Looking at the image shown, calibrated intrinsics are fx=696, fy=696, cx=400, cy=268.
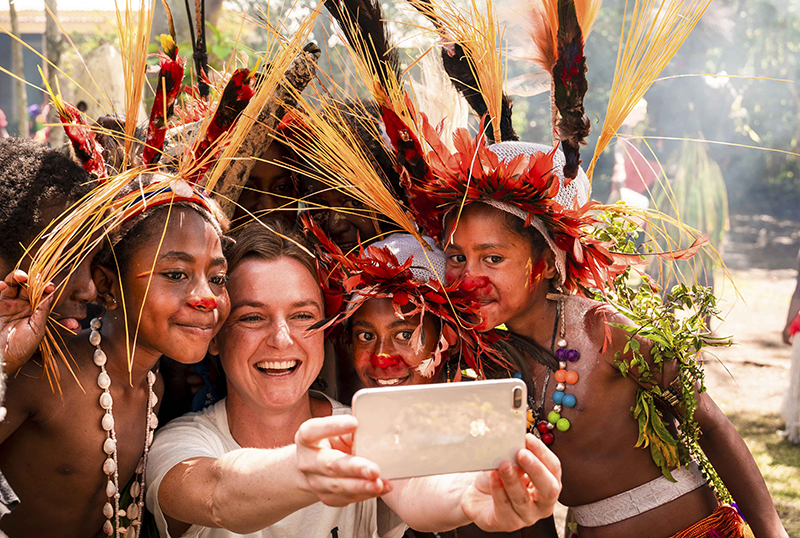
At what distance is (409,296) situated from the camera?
2234 mm

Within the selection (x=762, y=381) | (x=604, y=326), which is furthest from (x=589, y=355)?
(x=762, y=381)

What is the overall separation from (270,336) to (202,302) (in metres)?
0.29

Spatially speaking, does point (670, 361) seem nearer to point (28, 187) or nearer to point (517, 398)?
point (517, 398)

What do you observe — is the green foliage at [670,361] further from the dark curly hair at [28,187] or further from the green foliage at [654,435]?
the dark curly hair at [28,187]

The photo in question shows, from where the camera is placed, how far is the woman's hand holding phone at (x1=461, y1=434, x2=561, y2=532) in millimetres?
1427

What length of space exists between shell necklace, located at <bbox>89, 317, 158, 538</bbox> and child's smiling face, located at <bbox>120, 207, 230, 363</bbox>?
0.47ft

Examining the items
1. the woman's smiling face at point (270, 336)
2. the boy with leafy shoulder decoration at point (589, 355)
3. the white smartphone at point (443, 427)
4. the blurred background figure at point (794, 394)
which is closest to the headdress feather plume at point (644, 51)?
the boy with leafy shoulder decoration at point (589, 355)

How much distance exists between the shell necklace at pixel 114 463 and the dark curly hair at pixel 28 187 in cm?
34

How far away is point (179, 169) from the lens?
2094 millimetres

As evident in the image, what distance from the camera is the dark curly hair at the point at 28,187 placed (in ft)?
5.99

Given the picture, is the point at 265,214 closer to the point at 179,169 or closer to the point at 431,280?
the point at 179,169

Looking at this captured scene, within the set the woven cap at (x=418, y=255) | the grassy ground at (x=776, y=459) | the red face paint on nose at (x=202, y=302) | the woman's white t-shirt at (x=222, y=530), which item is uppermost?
the woven cap at (x=418, y=255)

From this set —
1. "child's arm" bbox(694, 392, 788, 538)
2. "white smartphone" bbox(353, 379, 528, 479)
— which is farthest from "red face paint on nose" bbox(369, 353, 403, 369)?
"child's arm" bbox(694, 392, 788, 538)

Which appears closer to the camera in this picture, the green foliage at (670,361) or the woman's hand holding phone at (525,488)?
the woman's hand holding phone at (525,488)
